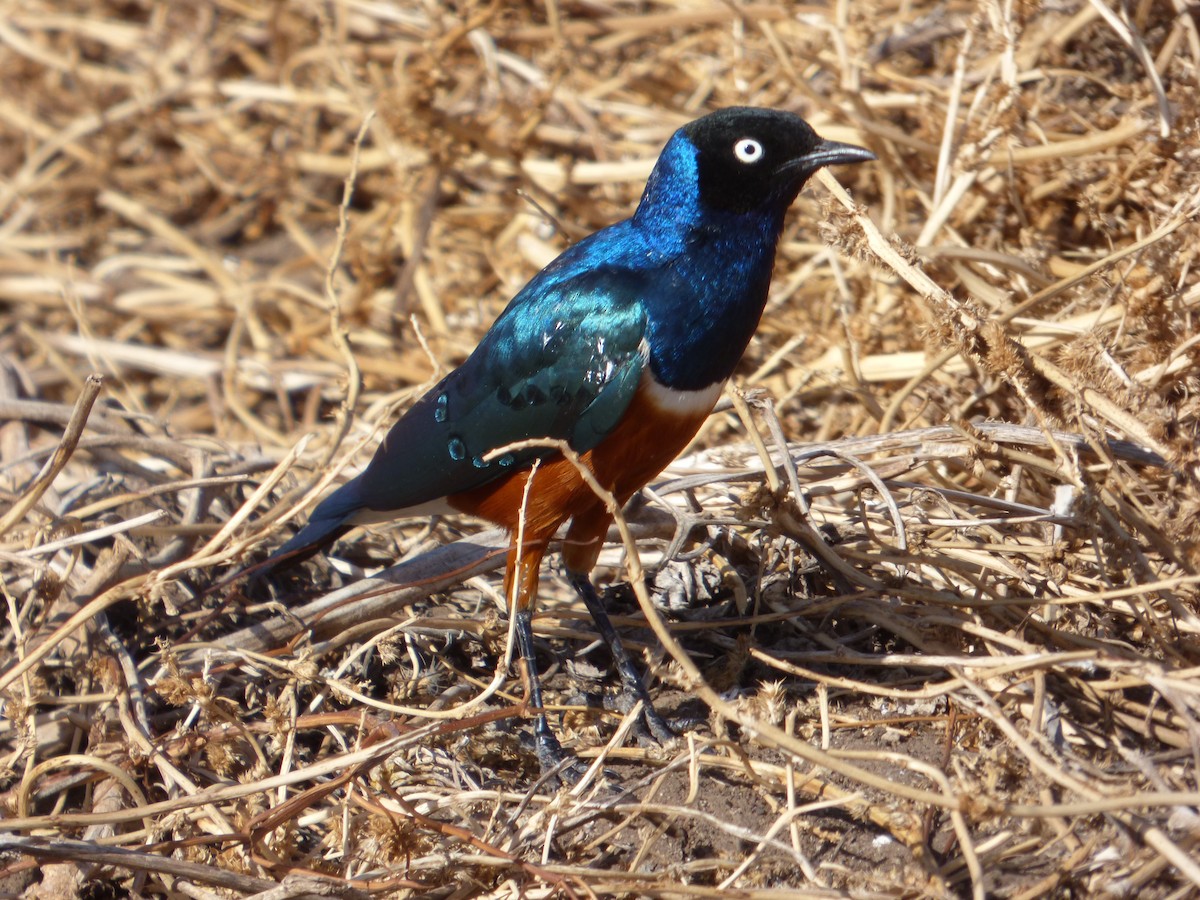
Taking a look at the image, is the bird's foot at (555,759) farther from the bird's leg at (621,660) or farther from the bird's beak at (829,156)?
the bird's beak at (829,156)

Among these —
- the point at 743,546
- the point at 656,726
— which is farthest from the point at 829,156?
the point at 656,726

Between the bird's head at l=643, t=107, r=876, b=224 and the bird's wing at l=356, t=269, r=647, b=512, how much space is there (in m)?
0.31

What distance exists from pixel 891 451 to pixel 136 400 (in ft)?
9.86

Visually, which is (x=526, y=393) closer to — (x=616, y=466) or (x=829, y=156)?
(x=616, y=466)

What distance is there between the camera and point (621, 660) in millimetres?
3494

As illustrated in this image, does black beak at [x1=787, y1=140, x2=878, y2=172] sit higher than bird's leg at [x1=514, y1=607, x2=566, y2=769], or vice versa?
black beak at [x1=787, y1=140, x2=878, y2=172]

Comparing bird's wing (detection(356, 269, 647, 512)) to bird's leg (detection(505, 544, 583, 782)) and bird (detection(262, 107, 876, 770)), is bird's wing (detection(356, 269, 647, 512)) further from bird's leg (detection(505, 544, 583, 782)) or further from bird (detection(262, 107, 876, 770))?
bird's leg (detection(505, 544, 583, 782))

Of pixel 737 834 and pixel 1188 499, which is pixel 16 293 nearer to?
pixel 737 834

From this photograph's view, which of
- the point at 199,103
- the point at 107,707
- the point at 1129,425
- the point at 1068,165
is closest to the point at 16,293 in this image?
the point at 199,103

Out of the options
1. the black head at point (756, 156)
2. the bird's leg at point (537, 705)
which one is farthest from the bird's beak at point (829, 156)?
the bird's leg at point (537, 705)

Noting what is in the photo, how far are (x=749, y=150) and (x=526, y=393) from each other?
2.75ft

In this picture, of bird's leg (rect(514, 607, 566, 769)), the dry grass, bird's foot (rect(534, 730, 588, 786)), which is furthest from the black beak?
bird's foot (rect(534, 730, 588, 786))

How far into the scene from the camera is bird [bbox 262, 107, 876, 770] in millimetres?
3186

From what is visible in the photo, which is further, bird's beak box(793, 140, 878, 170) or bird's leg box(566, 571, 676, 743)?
bird's leg box(566, 571, 676, 743)
